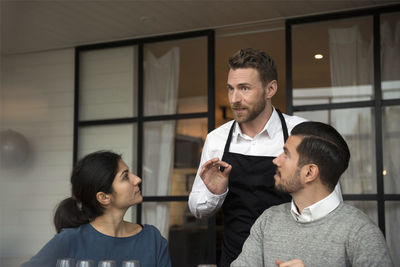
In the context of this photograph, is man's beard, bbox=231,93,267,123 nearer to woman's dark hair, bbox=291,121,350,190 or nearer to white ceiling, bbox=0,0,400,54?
woman's dark hair, bbox=291,121,350,190

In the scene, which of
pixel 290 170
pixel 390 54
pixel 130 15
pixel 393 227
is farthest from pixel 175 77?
pixel 290 170

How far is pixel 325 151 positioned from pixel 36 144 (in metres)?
4.38

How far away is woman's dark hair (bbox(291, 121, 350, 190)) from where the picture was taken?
5.91 ft

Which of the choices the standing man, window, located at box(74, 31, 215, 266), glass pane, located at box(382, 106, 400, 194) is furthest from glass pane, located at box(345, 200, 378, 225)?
the standing man

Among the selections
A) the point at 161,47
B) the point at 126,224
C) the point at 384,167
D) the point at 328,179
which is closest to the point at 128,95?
the point at 161,47

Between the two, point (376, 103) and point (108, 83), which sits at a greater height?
point (108, 83)

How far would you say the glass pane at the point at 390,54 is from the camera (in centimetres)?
420

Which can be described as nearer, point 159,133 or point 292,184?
point 292,184

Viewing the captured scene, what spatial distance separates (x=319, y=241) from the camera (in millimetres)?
1723

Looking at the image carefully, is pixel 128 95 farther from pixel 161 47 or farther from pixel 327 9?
pixel 327 9

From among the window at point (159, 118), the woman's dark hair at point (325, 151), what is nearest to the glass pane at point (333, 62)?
the window at point (159, 118)

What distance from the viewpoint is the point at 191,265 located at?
4824 millimetres

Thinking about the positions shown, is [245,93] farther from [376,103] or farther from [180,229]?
[180,229]

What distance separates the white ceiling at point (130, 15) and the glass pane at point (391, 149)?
91 centimetres
